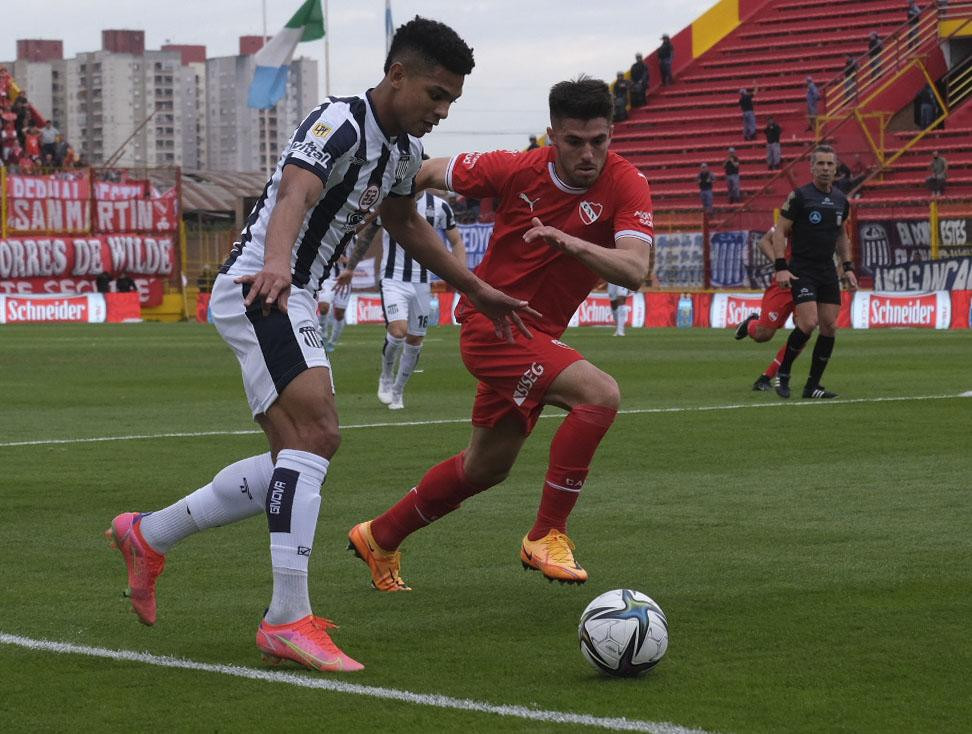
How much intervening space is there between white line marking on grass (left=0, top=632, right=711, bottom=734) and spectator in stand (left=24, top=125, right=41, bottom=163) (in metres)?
45.1

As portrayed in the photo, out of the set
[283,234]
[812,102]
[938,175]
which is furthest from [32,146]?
[283,234]

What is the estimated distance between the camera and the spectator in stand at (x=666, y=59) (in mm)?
53750

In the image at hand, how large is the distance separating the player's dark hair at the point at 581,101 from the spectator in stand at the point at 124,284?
3883 cm

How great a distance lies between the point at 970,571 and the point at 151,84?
559 feet

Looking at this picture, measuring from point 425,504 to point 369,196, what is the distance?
1475mm

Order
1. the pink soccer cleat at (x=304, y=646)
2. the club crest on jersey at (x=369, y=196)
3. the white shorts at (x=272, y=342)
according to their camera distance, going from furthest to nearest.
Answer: the club crest on jersey at (x=369, y=196) < the white shorts at (x=272, y=342) < the pink soccer cleat at (x=304, y=646)

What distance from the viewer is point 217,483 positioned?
5.77 metres

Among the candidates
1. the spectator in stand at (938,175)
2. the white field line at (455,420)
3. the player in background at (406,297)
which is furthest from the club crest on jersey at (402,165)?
the spectator in stand at (938,175)

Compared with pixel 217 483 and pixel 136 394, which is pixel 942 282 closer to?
pixel 136 394

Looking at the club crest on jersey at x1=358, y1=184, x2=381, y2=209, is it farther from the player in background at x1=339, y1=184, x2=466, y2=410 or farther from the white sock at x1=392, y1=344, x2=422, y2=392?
the player in background at x1=339, y1=184, x2=466, y2=410

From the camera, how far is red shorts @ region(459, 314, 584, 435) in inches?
269

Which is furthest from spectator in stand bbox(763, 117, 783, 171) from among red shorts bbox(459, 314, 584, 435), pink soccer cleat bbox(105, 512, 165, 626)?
pink soccer cleat bbox(105, 512, 165, 626)

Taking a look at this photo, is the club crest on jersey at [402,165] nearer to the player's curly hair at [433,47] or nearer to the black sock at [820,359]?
the player's curly hair at [433,47]

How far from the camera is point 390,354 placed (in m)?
16.5
